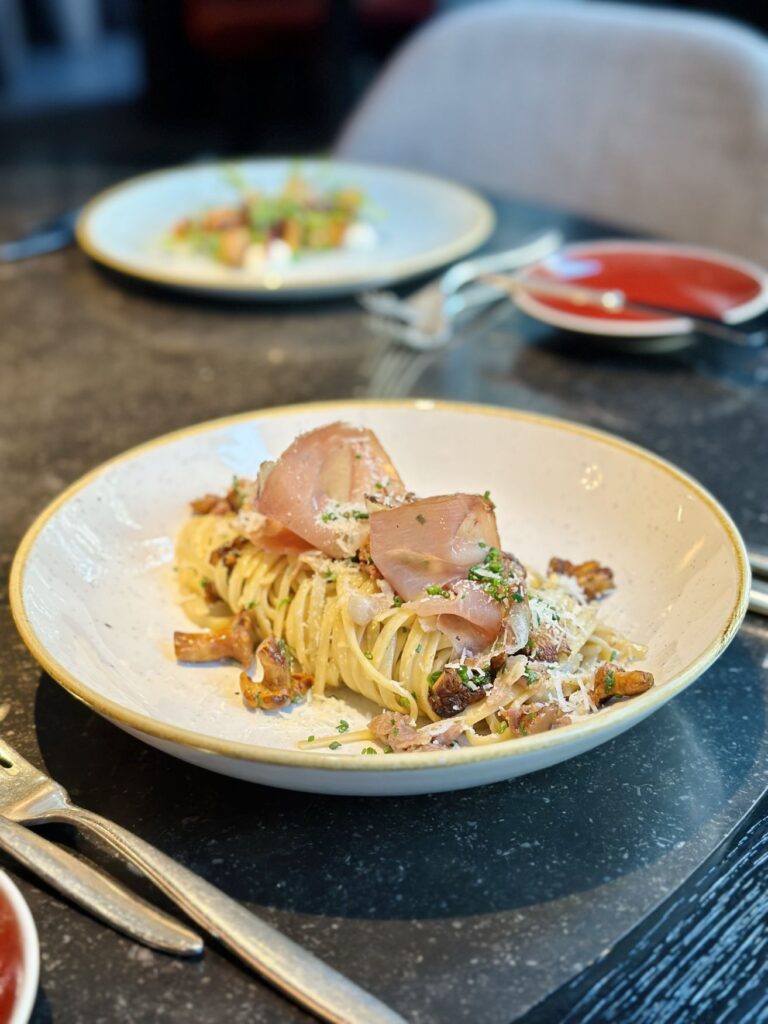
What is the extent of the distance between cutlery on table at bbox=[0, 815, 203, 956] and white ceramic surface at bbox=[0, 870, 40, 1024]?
9 centimetres

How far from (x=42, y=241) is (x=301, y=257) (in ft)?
2.16

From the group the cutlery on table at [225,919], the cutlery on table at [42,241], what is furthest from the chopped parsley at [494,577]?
the cutlery on table at [42,241]

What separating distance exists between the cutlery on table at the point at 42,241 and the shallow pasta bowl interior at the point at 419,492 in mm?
1376

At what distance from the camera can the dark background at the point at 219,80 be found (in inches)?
316

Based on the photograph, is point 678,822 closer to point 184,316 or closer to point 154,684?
point 154,684

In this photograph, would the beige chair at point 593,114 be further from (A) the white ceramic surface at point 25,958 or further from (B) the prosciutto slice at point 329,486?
(A) the white ceramic surface at point 25,958

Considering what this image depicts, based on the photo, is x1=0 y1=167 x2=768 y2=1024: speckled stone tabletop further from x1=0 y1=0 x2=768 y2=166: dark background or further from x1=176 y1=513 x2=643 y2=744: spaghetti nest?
x1=0 y1=0 x2=768 y2=166: dark background

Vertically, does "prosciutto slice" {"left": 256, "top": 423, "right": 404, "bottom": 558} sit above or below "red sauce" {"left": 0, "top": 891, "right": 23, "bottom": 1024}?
above

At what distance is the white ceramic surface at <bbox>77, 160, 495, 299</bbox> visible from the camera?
2391mm

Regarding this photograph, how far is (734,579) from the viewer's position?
1197 millimetres

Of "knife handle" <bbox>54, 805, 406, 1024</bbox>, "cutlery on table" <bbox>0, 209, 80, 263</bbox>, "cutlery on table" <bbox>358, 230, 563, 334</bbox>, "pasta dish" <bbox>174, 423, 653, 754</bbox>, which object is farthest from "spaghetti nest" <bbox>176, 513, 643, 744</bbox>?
"cutlery on table" <bbox>0, 209, 80, 263</bbox>

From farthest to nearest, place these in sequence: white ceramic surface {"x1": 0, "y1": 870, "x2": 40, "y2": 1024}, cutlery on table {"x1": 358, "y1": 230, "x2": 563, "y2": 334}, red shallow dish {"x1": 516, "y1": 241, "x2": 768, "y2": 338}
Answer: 1. cutlery on table {"x1": 358, "y1": 230, "x2": 563, "y2": 334}
2. red shallow dish {"x1": 516, "y1": 241, "x2": 768, "y2": 338}
3. white ceramic surface {"x1": 0, "y1": 870, "x2": 40, "y2": 1024}

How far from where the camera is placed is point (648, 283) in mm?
2377

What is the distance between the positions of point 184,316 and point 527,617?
1460 millimetres
